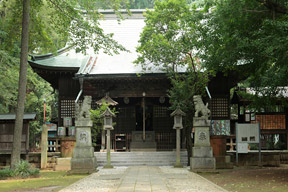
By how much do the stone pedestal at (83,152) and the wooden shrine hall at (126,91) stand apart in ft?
22.2

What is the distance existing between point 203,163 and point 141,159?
523 centimetres

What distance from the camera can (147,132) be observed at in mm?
22203

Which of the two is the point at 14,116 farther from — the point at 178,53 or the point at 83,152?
the point at 178,53

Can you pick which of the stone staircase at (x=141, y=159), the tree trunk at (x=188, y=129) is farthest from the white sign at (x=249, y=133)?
the stone staircase at (x=141, y=159)

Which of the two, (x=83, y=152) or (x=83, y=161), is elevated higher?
(x=83, y=152)

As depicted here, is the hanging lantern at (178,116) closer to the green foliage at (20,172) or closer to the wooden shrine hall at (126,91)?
the wooden shrine hall at (126,91)

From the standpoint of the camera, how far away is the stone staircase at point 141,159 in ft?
58.1

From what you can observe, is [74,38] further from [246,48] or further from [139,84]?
[246,48]

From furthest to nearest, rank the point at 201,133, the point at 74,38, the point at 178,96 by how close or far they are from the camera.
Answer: the point at 178,96
the point at 74,38
the point at 201,133

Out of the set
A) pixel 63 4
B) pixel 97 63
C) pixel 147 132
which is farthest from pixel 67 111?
pixel 63 4

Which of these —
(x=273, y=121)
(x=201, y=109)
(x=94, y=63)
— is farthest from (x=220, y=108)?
(x=94, y=63)

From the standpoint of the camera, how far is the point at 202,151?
1393cm

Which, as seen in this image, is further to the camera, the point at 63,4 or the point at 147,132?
the point at 147,132

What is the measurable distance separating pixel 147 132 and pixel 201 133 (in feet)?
27.3
